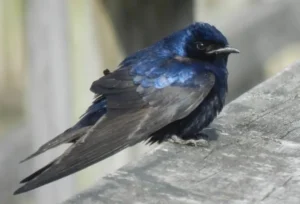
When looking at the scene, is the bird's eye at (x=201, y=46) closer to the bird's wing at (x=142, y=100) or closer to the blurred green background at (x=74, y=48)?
the bird's wing at (x=142, y=100)

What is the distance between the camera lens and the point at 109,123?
3.03 meters

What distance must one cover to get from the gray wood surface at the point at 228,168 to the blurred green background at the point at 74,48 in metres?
0.82

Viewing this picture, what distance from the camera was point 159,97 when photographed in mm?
3234

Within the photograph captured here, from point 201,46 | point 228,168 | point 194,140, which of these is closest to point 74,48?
point 201,46

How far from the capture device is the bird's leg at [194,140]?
2.72 meters

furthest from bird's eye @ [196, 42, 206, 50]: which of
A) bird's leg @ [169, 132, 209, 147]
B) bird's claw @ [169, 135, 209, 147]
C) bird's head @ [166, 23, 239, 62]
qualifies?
bird's claw @ [169, 135, 209, 147]

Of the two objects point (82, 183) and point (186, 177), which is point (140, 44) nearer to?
point (82, 183)

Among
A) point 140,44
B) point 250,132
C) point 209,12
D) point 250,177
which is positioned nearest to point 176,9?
point 140,44

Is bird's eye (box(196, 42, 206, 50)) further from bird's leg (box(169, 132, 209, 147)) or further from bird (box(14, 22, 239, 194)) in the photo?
bird's leg (box(169, 132, 209, 147))

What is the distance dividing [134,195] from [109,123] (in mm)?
788

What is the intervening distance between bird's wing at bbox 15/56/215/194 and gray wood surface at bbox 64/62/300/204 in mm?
184

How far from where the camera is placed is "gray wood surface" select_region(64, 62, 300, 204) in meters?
2.27

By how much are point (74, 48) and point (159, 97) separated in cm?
67

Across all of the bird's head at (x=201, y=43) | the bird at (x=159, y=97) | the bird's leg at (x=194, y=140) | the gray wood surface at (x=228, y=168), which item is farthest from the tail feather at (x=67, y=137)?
the bird's head at (x=201, y=43)
